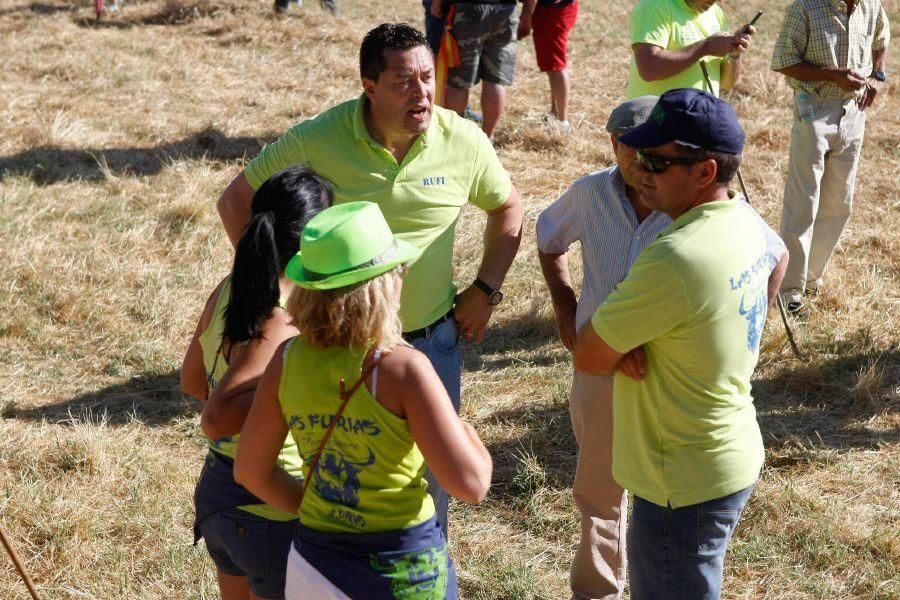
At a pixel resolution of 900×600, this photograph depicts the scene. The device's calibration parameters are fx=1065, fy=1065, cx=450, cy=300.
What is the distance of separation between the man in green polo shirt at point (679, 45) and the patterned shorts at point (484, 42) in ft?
8.66

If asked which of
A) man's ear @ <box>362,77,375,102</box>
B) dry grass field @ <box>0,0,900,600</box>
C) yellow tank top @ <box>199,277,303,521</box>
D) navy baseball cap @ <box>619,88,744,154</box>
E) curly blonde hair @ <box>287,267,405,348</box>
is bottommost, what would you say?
dry grass field @ <box>0,0,900,600</box>

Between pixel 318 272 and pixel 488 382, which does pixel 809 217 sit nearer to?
pixel 488 382

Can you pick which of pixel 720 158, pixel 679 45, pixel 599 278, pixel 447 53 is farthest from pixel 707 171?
pixel 447 53

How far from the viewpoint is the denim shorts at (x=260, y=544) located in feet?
8.64

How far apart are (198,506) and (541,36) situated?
6760 mm

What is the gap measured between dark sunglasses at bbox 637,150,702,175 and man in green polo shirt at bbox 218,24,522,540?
106cm

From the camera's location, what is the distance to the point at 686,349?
8.34 feet

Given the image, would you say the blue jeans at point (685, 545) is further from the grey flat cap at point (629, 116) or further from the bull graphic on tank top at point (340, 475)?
the grey flat cap at point (629, 116)

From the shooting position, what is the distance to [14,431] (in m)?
4.79

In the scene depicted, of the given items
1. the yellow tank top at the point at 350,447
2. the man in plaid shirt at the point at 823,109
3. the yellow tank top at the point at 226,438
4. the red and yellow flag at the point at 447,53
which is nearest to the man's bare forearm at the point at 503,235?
the yellow tank top at the point at 226,438

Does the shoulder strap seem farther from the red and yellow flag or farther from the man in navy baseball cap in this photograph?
the red and yellow flag

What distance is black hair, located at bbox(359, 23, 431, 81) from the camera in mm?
3520

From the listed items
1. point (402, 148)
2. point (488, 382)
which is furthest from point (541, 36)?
point (402, 148)

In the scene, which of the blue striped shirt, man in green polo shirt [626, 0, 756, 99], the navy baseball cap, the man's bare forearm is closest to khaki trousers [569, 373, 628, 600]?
the blue striped shirt
